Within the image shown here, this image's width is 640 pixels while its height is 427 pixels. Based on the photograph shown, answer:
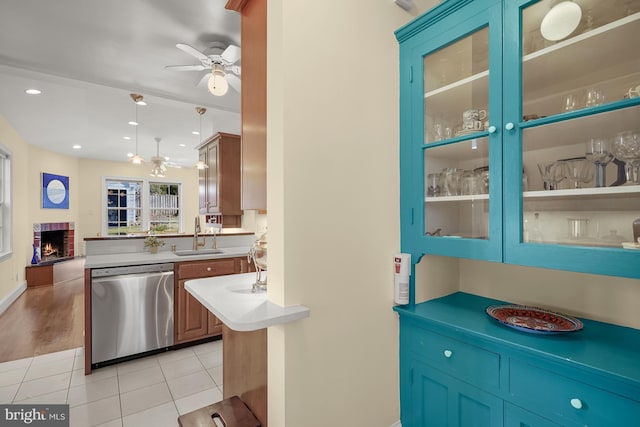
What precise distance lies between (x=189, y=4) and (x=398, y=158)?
1.92 metres

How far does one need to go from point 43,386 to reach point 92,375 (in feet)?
1.03

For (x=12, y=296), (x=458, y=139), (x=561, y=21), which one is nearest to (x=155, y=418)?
(x=458, y=139)

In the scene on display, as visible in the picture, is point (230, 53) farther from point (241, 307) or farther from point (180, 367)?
point (180, 367)

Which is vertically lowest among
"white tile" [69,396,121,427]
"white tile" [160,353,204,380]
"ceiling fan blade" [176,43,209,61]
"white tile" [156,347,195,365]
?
"white tile" [156,347,195,365]

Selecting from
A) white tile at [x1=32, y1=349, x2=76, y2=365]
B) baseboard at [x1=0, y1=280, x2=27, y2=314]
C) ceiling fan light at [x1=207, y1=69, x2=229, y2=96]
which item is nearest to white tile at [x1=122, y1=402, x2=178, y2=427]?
white tile at [x1=32, y1=349, x2=76, y2=365]

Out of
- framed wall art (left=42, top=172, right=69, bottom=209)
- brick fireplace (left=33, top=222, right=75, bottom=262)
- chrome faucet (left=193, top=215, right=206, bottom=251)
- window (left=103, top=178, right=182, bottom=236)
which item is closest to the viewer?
chrome faucet (left=193, top=215, right=206, bottom=251)

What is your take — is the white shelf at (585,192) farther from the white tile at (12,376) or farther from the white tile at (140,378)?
the white tile at (12,376)

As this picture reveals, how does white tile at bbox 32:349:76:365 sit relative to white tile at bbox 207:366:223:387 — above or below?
above

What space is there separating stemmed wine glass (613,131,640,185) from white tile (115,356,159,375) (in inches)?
138

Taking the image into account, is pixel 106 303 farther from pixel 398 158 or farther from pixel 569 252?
pixel 569 252

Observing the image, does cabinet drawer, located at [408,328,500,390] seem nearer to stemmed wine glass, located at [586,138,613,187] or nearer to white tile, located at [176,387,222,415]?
stemmed wine glass, located at [586,138,613,187]

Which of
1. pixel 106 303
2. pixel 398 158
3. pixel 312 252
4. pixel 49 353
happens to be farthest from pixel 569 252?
pixel 49 353

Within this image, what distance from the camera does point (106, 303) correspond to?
2756mm

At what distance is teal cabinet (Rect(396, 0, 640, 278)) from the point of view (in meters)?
1.09
